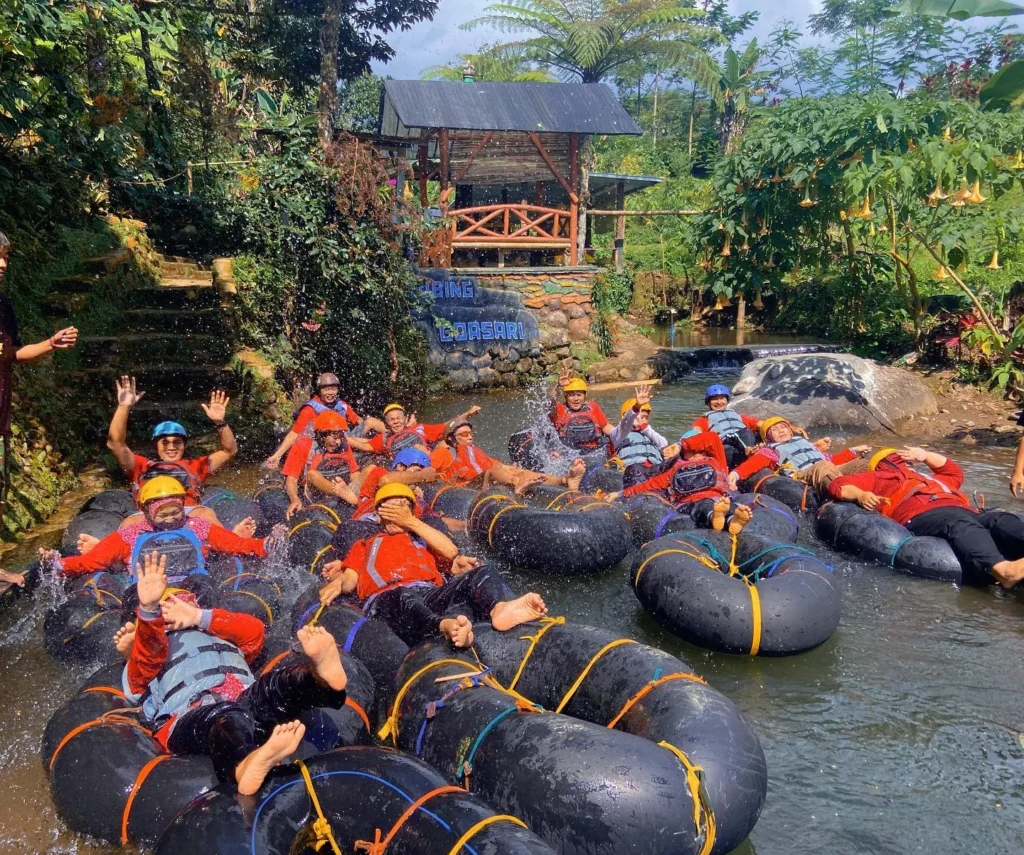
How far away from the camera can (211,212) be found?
13.6 meters

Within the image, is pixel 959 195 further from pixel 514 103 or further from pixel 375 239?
pixel 514 103

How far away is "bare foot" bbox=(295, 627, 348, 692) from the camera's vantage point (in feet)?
10.5

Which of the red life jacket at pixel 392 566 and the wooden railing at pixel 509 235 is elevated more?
the wooden railing at pixel 509 235

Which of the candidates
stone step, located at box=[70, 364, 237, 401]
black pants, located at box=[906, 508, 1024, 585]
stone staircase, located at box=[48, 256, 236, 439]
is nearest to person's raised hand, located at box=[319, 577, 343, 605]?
black pants, located at box=[906, 508, 1024, 585]

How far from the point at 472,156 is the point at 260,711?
15371 millimetres

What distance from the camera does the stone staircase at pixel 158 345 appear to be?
9992 millimetres

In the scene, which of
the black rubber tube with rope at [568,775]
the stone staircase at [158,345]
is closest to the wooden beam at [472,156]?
the stone staircase at [158,345]

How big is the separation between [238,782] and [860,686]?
386 centimetres

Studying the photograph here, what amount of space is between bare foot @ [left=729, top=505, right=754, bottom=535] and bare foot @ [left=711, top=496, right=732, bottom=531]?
76 millimetres

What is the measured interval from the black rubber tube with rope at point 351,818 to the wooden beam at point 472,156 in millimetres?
15421

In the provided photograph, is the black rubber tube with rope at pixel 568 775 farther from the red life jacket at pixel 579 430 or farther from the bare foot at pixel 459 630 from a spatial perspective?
the red life jacket at pixel 579 430

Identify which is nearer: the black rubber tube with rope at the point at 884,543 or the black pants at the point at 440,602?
the black pants at the point at 440,602

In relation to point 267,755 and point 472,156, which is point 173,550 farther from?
point 472,156

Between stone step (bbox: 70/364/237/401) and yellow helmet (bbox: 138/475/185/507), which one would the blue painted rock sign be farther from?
yellow helmet (bbox: 138/475/185/507)
